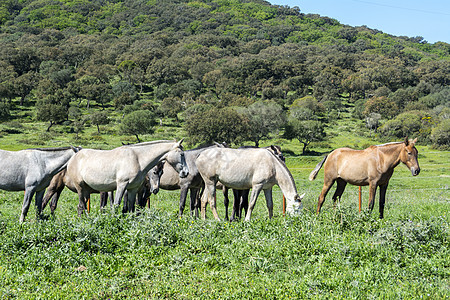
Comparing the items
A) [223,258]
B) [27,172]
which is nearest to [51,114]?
[27,172]

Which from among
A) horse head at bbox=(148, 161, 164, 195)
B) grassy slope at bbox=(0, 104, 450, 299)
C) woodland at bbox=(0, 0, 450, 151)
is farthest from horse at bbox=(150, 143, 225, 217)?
woodland at bbox=(0, 0, 450, 151)

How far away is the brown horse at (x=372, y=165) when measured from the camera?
1262 cm

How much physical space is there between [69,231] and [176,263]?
278 centimetres

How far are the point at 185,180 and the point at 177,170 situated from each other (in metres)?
1.76

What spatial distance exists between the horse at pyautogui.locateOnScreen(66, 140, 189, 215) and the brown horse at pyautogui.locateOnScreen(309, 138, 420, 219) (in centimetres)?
556

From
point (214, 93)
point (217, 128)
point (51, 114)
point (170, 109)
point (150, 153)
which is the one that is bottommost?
point (217, 128)

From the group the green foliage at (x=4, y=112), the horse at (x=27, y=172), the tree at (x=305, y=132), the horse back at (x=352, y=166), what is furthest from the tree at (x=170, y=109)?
the horse at (x=27, y=172)

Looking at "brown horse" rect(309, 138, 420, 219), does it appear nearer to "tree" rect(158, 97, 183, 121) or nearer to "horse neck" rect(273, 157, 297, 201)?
"horse neck" rect(273, 157, 297, 201)

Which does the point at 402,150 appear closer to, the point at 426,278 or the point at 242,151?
the point at 242,151

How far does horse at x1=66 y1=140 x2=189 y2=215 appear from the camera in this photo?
11172 millimetres

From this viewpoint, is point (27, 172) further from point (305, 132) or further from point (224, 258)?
point (305, 132)

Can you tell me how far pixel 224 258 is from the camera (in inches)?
313

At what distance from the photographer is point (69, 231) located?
8.80 meters

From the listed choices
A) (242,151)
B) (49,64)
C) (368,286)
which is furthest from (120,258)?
(49,64)
